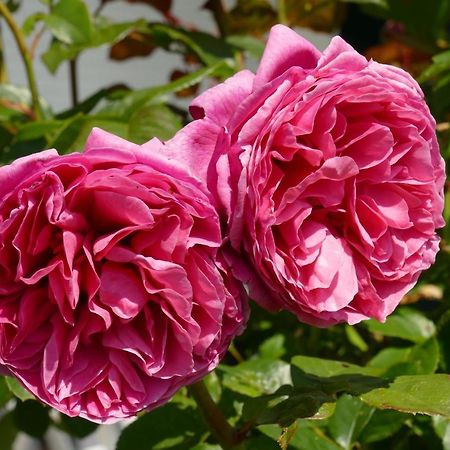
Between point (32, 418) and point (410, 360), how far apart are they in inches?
19.3

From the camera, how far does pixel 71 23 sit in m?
0.98

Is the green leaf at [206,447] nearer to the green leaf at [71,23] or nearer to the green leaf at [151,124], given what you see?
the green leaf at [151,124]

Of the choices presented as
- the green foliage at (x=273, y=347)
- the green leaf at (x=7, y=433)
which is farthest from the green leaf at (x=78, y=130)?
the green leaf at (x=7, y=433)

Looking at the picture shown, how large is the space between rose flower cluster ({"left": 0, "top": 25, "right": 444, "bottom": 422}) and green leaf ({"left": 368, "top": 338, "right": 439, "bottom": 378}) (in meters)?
0.26

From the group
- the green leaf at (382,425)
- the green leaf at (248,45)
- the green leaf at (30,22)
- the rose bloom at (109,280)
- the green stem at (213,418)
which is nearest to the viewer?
the rose bloom at (109,280)

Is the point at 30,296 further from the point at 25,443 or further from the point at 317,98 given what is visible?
the point at 25,443

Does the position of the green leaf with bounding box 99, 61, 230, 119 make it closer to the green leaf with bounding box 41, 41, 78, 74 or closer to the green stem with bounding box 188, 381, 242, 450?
the green leaf with bounding box 41, 41, 78, 74

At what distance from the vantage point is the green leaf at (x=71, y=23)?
958mm

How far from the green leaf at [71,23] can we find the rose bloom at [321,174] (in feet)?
1.56

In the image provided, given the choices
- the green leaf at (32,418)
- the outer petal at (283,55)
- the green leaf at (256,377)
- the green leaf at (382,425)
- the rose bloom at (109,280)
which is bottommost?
the green leaf at (32,418)

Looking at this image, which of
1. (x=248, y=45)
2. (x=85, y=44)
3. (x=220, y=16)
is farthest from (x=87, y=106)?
(x=220, y=16)

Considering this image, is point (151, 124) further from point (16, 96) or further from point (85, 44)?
point (16, 96)

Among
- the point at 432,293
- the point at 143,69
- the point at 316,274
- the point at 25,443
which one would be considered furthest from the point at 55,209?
the point at 143,69

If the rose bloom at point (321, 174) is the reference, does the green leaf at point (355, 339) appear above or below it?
below
